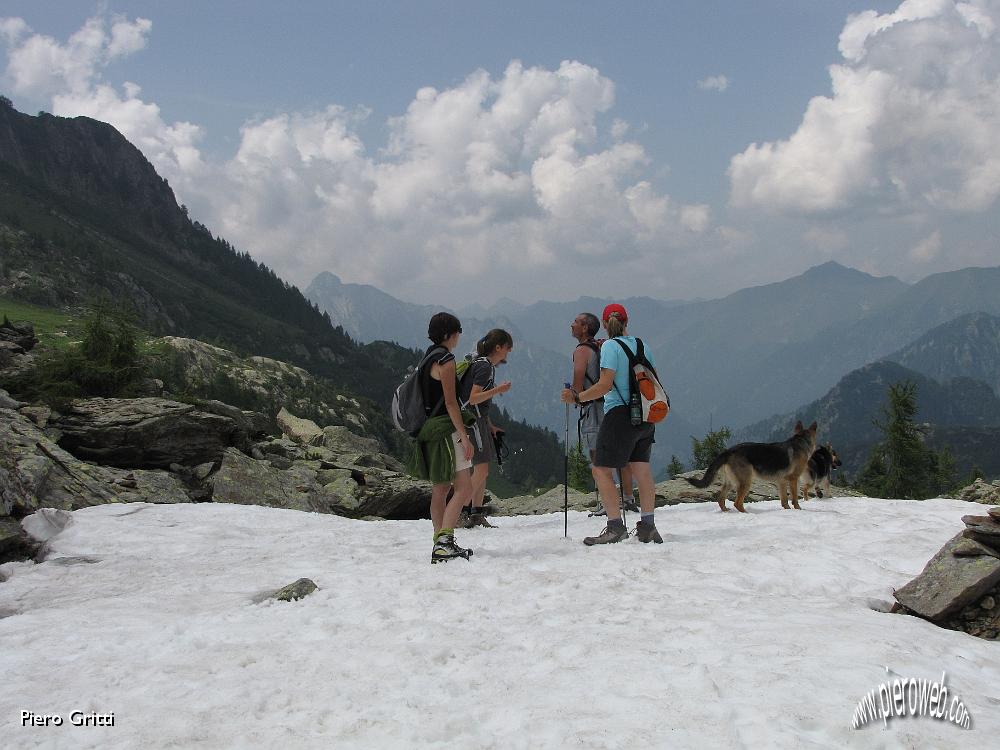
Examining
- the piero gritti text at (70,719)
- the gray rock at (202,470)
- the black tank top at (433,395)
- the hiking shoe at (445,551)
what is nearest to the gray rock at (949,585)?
the hiking shoe at (445,551)

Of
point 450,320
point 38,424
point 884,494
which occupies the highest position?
point 450,320

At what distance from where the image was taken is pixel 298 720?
408 centimetres

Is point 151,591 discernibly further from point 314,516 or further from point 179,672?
point 314,516

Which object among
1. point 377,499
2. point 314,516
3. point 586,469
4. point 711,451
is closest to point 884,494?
point 711,451

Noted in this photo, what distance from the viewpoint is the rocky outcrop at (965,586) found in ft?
18.5

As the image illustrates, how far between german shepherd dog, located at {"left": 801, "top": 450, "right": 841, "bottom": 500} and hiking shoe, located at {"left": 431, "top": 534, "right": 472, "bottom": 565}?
930 centimetres

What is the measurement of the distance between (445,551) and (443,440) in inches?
57.2

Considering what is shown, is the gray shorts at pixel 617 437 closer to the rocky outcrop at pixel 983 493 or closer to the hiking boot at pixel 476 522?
the hiking boot at pixel 476 522

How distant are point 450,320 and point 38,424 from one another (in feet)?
36.3

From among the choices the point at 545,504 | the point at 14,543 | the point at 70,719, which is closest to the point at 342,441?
the point at 545,504

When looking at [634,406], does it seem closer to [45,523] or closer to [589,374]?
[589,374]

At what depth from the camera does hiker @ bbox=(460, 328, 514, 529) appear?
30.5 feet

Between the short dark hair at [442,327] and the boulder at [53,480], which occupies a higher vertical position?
the short dark hair at [442,327]

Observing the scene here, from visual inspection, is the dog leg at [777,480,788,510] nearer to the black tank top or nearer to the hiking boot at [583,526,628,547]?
the hiking boot at [583,526,628,547]
